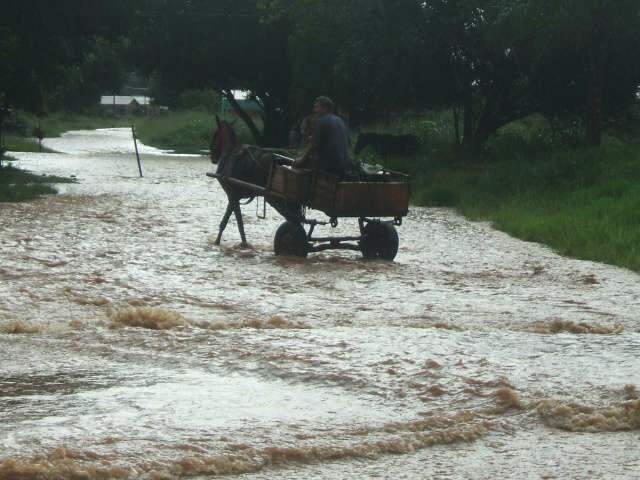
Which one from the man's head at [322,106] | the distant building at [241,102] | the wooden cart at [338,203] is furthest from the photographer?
the distant building at [241,102]

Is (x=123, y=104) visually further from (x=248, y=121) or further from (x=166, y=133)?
(x=248, y=121)

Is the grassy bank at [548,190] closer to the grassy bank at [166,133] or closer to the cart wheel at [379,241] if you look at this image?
the cart wheel at [379,241]

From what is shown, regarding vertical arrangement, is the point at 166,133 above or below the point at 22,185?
below

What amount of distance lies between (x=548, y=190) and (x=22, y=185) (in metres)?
10.4

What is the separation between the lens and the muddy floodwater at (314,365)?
5586mm

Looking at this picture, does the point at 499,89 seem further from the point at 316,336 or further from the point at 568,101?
the point at 316,336

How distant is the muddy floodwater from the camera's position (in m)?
5.59

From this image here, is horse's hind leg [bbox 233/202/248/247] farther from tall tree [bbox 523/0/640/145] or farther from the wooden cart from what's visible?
tall tree [bbox 523/0/640/145]

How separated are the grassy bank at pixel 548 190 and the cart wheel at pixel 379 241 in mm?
2361

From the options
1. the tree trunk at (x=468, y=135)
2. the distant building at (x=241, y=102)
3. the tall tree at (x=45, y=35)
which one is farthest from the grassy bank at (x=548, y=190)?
the distant building at (x=241, y=102)

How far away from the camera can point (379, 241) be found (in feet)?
44.2

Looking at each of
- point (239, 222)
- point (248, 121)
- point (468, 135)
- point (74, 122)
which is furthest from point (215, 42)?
point (74, 122)

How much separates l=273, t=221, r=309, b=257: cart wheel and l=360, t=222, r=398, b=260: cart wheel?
67 centimetres

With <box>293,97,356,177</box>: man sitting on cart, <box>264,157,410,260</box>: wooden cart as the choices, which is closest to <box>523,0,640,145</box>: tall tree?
<box>264,157,410,260</box>: wooden cart
